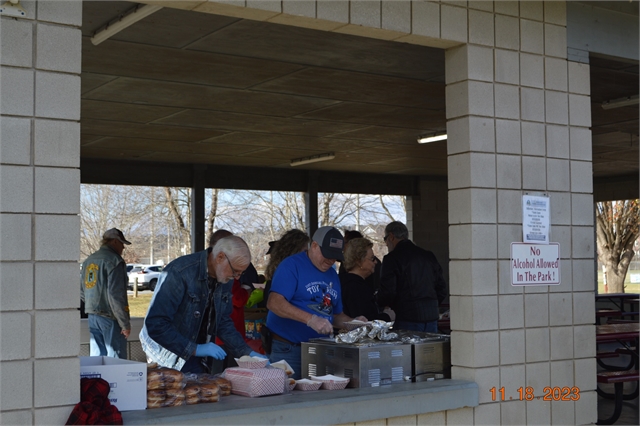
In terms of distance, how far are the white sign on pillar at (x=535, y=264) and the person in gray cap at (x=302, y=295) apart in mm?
1108

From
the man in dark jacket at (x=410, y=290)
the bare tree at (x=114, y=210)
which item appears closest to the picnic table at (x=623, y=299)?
the man in dark jacket at (x=410, y=290)

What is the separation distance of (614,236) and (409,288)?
925 inches

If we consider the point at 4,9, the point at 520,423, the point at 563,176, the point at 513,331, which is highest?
the point at 4,9

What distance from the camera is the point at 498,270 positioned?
4879 mm

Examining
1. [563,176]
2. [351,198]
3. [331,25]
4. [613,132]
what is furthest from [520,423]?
[351,198]

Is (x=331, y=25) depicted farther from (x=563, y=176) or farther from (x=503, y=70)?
(x=563, y=176)

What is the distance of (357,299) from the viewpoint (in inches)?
240

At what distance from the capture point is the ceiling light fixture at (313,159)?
44.2 ft

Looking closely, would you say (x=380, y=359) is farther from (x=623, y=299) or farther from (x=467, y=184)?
(x=623, y=299)

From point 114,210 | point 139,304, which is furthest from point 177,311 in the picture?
point 114,210

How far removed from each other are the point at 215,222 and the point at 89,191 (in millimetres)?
4722

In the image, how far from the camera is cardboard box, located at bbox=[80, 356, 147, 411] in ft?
12.3

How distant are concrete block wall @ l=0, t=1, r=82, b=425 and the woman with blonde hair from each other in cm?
288

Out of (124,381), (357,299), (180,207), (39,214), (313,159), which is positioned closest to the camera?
(39,214)
